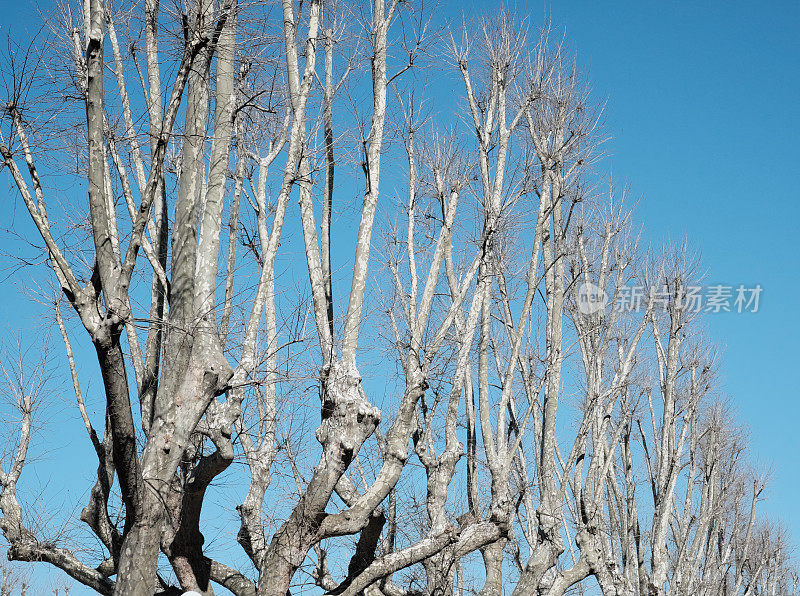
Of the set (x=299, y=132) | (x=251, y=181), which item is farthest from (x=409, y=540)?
(x=299, y=132)

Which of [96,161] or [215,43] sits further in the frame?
[215,43]

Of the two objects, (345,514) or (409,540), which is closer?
(345,514)

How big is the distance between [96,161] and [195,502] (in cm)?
356

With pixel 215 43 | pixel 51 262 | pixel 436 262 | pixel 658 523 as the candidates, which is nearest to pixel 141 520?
pixel 51 262

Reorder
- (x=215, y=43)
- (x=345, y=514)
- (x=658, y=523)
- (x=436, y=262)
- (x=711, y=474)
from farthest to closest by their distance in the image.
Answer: (x=711, y=474) → (x=658, y=523) → (x=436, y=262) → (x=345, y=514) → (x=215, y=43)

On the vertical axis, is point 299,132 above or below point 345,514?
above

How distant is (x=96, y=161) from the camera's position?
5801 mm

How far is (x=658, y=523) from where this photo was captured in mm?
15852

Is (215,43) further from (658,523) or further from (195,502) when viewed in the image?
(658,523)

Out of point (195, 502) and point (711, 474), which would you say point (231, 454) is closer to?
point (195, 502)

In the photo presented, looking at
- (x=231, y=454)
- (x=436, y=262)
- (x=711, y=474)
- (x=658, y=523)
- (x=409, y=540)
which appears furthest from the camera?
(x=711, y=474)

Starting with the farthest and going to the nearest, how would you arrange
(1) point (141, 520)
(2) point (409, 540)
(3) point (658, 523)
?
(3) point (658, 523)
(2) point (409, 540)
(1) point (141, 520)

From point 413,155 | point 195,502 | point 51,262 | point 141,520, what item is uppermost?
point 413,155

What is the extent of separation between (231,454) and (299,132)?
3143mm
